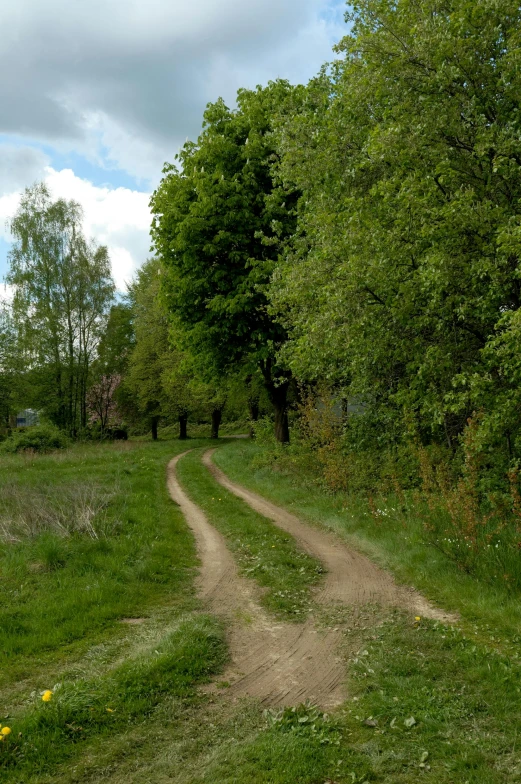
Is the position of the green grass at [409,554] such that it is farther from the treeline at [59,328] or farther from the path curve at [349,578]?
the treeline at [59,328]

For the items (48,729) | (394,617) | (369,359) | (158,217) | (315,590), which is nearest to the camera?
(48,729)

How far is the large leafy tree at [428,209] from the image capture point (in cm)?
1005

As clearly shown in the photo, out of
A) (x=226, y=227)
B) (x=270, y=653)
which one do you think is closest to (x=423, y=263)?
(x=270, y=653)

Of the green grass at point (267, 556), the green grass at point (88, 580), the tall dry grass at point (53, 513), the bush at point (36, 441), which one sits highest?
the bush at point (36, 441)

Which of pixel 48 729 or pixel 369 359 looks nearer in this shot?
pixel 48 729

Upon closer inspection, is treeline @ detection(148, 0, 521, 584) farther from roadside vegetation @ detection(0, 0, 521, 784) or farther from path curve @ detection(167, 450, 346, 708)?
path curve @ detection(167, 450, 346, 708)

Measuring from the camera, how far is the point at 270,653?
6285mm

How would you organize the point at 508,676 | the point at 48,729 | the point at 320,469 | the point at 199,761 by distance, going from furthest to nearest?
the point at 320,469 < the point at 508,676 < the point at 48,729 < the point at 199,761

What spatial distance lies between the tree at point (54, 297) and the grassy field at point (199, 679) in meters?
29.1

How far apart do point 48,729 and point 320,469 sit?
1329 cm

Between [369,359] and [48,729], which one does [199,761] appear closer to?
[48,729]

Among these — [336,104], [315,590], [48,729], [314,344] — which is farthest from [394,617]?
[336,104]

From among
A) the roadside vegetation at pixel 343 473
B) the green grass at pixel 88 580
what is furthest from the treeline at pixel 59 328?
the green grass at pixel 88 580

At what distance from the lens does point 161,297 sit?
76.2 ft
